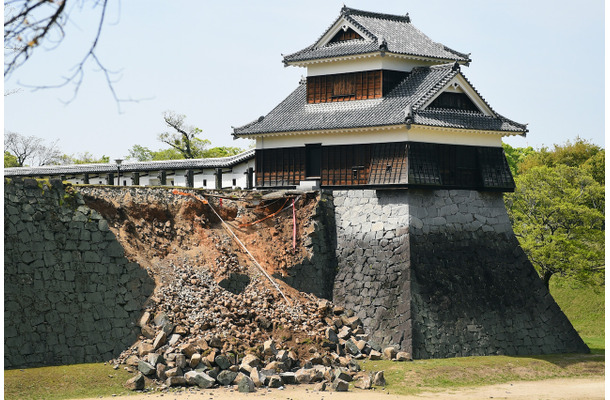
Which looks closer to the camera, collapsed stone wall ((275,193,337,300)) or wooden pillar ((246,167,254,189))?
collapsed stone wall ((275,193,337,300))

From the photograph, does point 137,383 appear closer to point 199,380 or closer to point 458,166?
point 199,380

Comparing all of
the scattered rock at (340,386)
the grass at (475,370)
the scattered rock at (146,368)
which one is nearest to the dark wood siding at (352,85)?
the grass at (475,370)

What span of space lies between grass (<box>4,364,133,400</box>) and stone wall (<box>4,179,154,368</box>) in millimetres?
666

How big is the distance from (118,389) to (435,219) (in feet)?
39.9

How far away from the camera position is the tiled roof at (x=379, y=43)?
32.5 m

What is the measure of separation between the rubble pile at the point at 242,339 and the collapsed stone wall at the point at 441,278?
123 centimetres

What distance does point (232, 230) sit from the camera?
3097 cm

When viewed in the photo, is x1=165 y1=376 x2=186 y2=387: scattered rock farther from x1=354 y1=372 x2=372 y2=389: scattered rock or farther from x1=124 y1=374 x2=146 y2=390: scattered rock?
x1=354 y1=372 x2=372 y2=389: scattered rock

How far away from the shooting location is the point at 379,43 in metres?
32.0

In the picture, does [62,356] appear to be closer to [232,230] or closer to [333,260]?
[232,230]

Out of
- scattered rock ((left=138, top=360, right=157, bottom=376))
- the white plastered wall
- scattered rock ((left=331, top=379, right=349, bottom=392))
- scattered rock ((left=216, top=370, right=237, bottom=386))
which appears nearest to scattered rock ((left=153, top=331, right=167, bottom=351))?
scattered rock ((left=138, top=360, right=157, bottom=376))

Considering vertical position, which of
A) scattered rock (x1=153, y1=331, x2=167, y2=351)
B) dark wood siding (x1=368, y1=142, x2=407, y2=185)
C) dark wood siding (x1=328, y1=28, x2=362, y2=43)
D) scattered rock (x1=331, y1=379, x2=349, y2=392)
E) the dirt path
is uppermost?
dark wood siding (x1=328, y1=28, x2=362, y2=43)

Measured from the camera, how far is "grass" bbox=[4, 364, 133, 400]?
2272 cm

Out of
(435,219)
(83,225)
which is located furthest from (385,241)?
(83,225)
